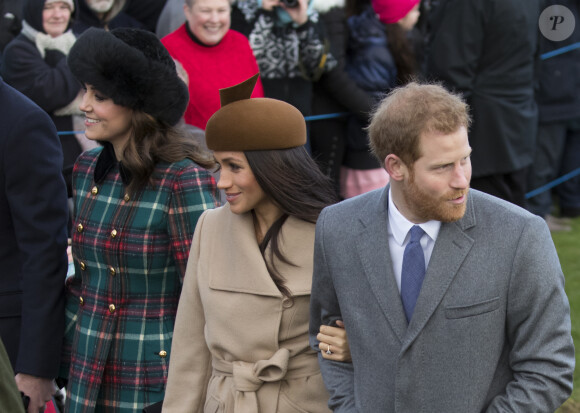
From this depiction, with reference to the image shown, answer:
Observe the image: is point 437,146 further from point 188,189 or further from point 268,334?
point 188,189

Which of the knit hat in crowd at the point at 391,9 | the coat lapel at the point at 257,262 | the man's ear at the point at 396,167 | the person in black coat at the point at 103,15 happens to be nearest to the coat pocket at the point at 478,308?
the man's ear at the point at 396,167

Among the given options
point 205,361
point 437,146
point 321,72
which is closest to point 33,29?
point 321,72

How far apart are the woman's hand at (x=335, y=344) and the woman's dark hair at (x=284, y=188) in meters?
0.25

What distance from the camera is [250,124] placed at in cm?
298

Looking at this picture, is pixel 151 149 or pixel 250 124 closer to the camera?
pixel 250 124

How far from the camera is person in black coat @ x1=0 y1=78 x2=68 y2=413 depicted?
11.4ft

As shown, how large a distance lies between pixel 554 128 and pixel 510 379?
5.76 m

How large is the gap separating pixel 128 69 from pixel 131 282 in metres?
0.80

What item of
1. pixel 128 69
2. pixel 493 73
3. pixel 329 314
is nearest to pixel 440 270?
pixel 329 314

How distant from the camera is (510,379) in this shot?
2.49m

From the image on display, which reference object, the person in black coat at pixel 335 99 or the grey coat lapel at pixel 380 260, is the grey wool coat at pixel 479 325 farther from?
the person in black coat at pixel 335 99

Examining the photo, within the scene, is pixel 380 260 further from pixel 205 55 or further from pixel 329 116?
pixel 329 116

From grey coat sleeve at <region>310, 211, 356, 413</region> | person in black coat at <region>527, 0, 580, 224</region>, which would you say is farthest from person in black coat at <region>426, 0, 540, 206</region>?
grey coat sleeve at <region>310, 211, 356, 413</region>

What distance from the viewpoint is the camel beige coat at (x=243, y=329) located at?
296 cm
